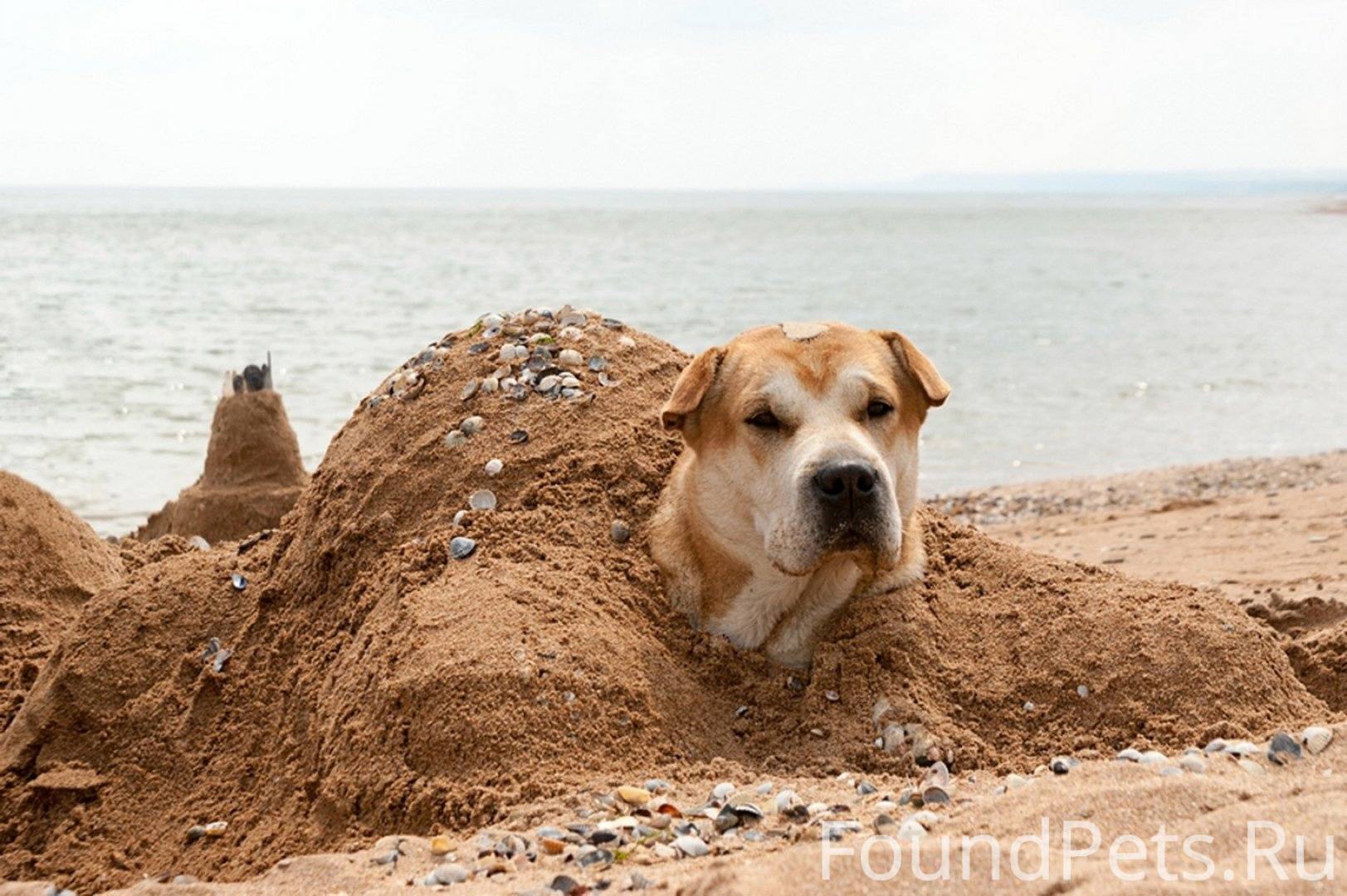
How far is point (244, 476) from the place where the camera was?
9.42 metres

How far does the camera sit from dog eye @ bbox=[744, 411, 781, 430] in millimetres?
4762

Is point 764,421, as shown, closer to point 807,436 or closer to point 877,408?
point 807,436

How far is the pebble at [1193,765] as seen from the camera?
141 inches

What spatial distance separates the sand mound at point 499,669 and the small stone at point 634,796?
23cm

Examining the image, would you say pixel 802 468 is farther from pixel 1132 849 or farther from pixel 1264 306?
pixel 1264 306

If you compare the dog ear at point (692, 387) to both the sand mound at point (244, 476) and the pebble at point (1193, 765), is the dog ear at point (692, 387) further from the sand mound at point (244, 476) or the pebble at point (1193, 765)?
the sand mound at point (244, 476)

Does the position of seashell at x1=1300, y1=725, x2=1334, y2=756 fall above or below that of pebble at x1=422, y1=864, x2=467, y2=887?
above

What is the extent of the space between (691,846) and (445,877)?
618 millimetres

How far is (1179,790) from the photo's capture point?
10.7 feet

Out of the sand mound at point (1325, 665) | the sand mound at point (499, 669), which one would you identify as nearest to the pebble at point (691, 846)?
the sand mound at point (499, 669)

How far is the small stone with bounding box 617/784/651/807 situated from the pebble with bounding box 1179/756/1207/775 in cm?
146

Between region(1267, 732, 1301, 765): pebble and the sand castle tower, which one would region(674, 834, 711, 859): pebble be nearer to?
region(1267, 732, 1301, 765): pebble

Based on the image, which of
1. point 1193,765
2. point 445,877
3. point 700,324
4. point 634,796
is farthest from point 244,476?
point 700,324

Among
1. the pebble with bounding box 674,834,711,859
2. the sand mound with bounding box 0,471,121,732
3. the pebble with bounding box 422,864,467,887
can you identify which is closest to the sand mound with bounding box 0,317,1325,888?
the pebble with bounding box 422,864,467,887
